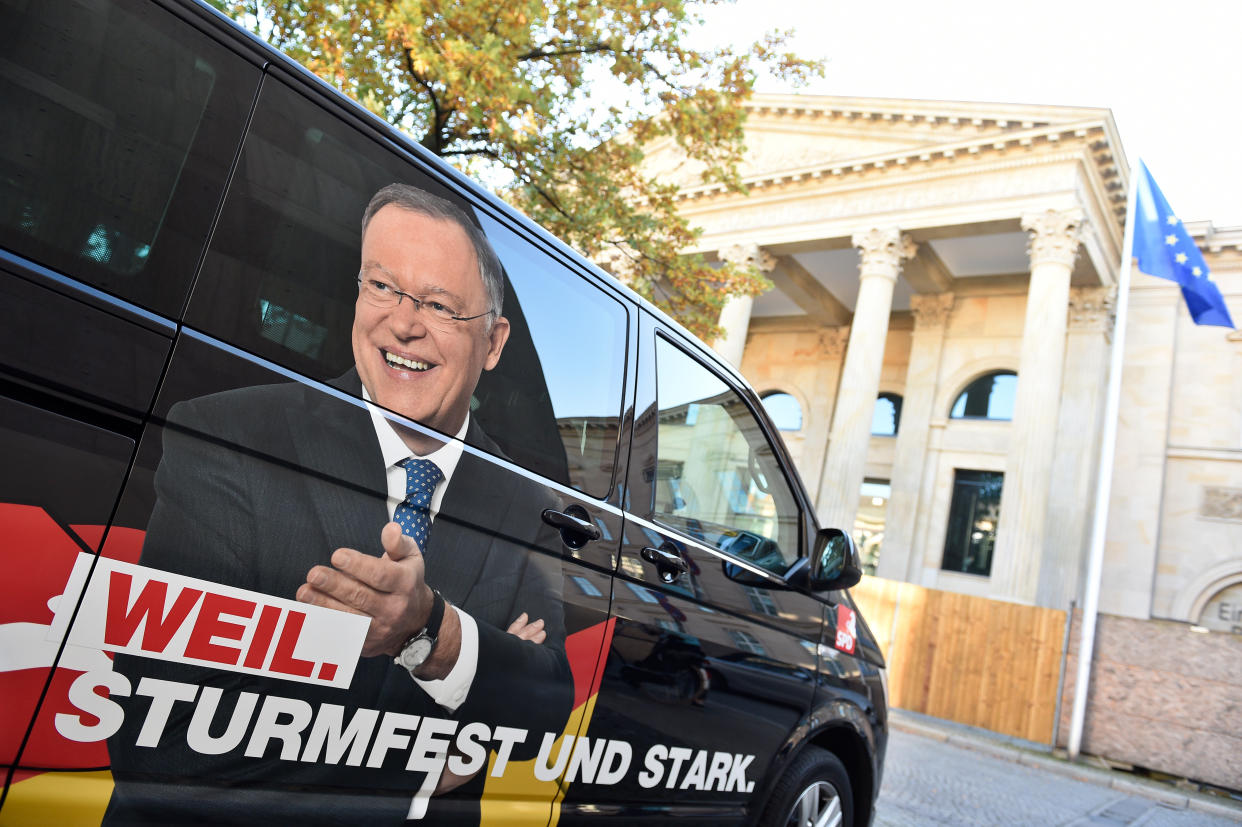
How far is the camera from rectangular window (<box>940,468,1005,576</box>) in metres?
23.9

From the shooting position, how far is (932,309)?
26594 millimetres

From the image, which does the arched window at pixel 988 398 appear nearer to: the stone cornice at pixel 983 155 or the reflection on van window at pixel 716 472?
the stone cornice at pixel 983 155

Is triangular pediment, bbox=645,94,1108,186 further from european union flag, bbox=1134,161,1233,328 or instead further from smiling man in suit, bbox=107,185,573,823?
smiling man in suit, bbox=107,185,573,823

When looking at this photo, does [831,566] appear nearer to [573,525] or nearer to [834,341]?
[573,525]

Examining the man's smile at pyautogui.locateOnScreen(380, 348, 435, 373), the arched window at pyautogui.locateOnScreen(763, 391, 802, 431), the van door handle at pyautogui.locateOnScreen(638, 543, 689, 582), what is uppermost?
the arched window at pyautogui.locateOnScreen(763, 391, 802, 431)

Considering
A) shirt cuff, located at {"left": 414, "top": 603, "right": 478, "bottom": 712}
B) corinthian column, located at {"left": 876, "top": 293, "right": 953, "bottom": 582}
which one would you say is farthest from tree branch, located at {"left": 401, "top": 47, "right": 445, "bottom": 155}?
corinthian column, located at {"left": 876, "top": 293, "right": 953, "bottom": 582}

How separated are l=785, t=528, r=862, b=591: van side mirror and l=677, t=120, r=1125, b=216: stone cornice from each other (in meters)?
16.8

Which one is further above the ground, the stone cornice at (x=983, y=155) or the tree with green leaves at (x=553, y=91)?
the stone cornice at (x=983, y=155)

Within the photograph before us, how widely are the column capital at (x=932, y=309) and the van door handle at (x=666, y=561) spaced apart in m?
25.6

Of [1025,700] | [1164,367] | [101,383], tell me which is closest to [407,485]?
[101,383]

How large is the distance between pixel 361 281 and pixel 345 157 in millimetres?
269

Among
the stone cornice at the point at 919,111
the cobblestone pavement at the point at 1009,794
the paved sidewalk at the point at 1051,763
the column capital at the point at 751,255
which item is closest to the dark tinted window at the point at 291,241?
the cobblestone pavement at the point at 1009,794

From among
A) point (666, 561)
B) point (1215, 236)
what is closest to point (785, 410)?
point (1215, 236)

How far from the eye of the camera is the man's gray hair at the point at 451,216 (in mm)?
1918
